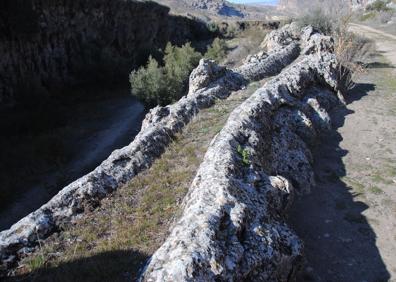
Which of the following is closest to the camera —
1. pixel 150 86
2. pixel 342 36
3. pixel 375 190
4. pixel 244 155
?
pixel 244 155

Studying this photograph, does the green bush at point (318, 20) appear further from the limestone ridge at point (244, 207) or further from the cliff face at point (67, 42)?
the limestone ridge at point (244, 207)

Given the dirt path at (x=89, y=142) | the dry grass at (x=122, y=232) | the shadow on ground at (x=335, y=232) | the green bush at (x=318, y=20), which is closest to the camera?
the dry grass at (x=122, y=232)

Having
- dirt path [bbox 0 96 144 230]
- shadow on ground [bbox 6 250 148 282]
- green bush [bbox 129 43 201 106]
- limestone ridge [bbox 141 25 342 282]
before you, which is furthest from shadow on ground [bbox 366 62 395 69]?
shadow on ground [bbox 6 250 148 282]

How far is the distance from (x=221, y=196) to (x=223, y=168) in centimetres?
116

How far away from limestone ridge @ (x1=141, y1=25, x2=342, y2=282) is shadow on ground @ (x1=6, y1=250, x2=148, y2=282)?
2.10ft

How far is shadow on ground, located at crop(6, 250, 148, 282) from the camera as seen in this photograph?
6.49 meters

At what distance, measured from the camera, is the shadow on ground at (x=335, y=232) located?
29.9 feet

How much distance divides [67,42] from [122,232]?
89.1ft

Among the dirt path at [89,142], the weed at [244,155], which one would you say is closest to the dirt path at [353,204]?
the weed at [244,155]

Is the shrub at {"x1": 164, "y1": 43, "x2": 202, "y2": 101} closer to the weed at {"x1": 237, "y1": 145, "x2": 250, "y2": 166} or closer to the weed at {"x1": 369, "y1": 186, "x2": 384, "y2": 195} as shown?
the weed at {"x1": 369, "y1": 186, "x2": 384, "y2": 195}

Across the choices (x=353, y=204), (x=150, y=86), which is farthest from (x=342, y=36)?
(x=353, y=204)

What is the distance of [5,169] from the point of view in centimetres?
1752

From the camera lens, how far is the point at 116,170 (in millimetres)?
9875

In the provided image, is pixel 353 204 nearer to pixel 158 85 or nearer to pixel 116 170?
pixel 116 170
